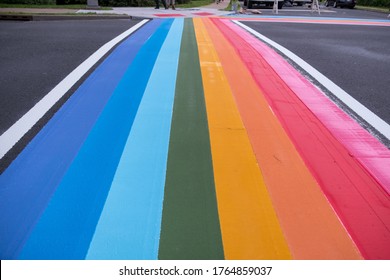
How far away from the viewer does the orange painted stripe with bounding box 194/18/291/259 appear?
7.73ft

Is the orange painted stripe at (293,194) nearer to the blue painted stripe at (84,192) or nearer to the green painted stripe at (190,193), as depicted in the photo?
the green painted stripe at (190,193)

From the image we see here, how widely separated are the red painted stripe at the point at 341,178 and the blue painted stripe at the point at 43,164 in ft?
7.67

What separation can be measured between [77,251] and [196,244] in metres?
0.79

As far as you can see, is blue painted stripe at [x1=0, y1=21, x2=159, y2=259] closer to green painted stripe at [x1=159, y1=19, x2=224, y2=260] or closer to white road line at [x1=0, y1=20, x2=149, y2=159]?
white road line at [x1=0, y1=20, x2=149, y2=159]

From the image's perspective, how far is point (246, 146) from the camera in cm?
369

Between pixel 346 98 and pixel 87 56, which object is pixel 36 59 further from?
pixel 346 98

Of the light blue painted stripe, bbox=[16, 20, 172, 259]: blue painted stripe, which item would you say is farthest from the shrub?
bbox=[16, 20, 172, 259]: blue painted stripe

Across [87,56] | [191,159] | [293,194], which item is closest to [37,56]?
[87,56]

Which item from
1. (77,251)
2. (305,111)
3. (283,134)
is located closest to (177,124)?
(283,134)

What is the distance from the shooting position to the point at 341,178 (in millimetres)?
3170

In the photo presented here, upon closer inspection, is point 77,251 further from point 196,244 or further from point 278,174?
point 278,174

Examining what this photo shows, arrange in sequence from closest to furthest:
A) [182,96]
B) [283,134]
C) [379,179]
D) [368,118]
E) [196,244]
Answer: [196,244]
[379,179]
[283,134]
[368,118]
[182,96]

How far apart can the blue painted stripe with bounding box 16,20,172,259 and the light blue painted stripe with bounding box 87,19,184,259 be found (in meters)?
0.08
